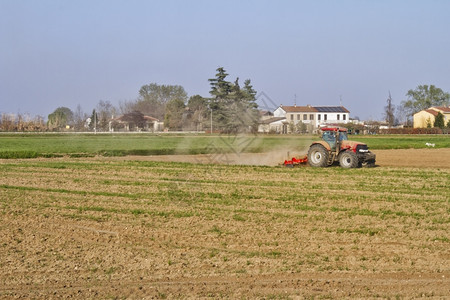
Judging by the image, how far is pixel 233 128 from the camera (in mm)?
35188

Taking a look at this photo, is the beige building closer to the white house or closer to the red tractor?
the white house

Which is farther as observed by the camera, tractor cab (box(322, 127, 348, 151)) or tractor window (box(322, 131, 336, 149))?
tractor window (box(322, 131, 336, 149))

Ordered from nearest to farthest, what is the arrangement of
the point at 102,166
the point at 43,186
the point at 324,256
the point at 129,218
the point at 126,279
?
the point at 126,279 → the point at 324,256 → the point at 129,218 → the point at 43,186 → the point at 102,166

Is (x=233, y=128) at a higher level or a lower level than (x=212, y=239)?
higher

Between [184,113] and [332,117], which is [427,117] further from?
[184,113]

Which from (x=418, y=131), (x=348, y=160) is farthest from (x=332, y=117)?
(x=348, y=160)

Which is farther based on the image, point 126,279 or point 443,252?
point 443,252

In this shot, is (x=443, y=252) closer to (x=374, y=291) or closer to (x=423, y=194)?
(x=374, y=291)

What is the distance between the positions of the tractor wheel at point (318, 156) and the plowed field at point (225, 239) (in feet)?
16.1

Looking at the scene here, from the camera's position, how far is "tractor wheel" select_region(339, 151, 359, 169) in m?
27.2

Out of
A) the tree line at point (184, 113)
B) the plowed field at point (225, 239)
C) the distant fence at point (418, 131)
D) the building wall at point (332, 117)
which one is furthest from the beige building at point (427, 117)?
the plowed field at point (225, 239)

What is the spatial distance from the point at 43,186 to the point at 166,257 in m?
12.0

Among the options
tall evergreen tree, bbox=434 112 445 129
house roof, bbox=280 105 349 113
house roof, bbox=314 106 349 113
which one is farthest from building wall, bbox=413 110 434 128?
house roof, bbox=314 106 349 113

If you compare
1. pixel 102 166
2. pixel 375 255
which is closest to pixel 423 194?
pixel 375 255
